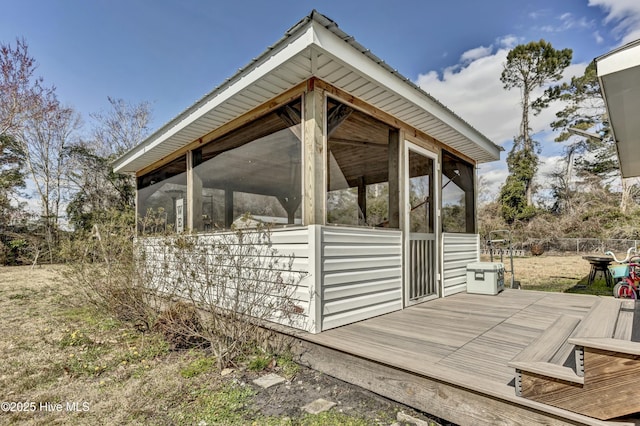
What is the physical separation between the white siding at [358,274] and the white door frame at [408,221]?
16 centimetres

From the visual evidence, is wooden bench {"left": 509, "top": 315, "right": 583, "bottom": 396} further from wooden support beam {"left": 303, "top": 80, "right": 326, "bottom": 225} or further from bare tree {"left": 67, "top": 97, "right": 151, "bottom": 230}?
bare tree {"left": 67, "top": 97, "right": 151, "bottom": 230}

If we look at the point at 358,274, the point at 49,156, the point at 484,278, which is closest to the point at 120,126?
the point at 49,156

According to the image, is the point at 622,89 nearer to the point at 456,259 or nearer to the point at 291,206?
the point at 291,206

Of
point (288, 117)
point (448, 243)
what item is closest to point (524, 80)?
point (448, 243)

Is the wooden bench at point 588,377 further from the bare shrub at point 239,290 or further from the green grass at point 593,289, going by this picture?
the green grass at point 593,289

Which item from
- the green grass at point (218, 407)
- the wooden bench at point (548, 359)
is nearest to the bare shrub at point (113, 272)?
the green grass at point (218, 407)

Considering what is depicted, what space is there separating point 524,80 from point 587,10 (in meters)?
9.05

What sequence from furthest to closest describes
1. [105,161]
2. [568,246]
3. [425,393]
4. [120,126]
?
[120,126]
[105,161]
[568,246]
[425,393]

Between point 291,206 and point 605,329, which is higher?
point 291,206

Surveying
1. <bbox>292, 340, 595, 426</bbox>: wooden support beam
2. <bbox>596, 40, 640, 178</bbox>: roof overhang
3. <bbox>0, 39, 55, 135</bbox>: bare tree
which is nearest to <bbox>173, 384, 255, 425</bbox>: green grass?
<bbox>292, 340, 595, 426</bbox>: wooden support beam

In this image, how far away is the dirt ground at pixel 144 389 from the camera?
210 cm

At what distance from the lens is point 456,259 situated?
17.9 ft

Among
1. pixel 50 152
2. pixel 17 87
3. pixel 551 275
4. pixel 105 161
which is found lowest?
pixel 551 275

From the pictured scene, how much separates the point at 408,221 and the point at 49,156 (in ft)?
58.3
